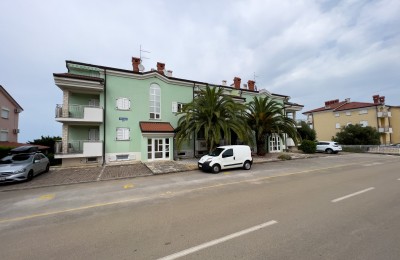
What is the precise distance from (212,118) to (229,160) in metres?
5.08

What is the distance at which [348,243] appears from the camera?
148 inches

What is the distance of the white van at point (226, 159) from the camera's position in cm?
1349

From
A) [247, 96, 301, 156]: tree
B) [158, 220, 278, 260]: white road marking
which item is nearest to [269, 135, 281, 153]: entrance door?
[247, 96, 301, 156]: tree

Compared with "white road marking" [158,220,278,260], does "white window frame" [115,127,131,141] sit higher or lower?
higher

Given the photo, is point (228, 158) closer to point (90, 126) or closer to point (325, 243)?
point (325, 243)

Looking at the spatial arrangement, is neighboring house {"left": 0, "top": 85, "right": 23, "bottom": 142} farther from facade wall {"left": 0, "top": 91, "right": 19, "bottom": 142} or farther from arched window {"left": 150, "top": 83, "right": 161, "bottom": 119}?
arched window {"left": 150, "top": 83, "right": 161, "bottom": 119}

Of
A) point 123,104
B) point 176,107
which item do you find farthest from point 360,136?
point 123,104

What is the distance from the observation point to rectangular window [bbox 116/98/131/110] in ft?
59.2

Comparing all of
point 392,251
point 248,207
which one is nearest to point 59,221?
point 248,207

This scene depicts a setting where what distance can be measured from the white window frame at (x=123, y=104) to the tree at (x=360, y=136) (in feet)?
123

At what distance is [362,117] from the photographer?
40.7 m

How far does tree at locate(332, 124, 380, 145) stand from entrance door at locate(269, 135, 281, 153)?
53.1 ft

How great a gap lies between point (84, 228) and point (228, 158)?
10472 mm

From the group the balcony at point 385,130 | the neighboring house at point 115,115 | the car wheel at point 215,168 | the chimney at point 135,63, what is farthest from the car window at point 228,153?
the balcony at point 385,130
